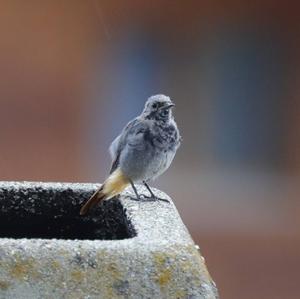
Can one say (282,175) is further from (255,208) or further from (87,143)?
(87,143)

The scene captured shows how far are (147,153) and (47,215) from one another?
2.23 feet

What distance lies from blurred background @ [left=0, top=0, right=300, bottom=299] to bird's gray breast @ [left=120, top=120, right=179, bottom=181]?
141 inches

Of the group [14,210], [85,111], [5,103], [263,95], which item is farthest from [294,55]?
[14,210]

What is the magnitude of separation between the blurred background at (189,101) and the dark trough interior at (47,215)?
14.1 feet

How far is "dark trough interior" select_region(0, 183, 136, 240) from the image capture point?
86.0 inches

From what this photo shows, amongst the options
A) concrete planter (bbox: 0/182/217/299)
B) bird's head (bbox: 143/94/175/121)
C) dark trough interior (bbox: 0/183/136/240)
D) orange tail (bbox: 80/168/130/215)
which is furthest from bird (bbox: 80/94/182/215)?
concrete planter (bbox: 0/182/217/299)

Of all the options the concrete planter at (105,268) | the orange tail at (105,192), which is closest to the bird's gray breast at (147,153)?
the orange tail at (105,192)

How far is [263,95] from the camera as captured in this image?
6973 millimetres

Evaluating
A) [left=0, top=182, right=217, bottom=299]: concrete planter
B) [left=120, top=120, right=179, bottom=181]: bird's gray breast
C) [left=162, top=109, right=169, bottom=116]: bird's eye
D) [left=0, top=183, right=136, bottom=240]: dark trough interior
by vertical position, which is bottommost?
[left=120, top=120, right=179, bottom=181]: bird's gray breast

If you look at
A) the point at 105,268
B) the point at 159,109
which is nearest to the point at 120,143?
the point at 159,109

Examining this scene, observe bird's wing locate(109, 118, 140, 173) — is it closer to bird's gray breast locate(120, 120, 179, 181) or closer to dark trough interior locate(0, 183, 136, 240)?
bird's gray breast locate(120, 120, 179, 181)

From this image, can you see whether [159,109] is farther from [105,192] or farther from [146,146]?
[105,192]

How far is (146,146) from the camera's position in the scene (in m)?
2.87

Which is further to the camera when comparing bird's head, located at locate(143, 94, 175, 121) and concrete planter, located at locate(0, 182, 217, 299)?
bird's head, located at locate(143, 94, 175, 121)
